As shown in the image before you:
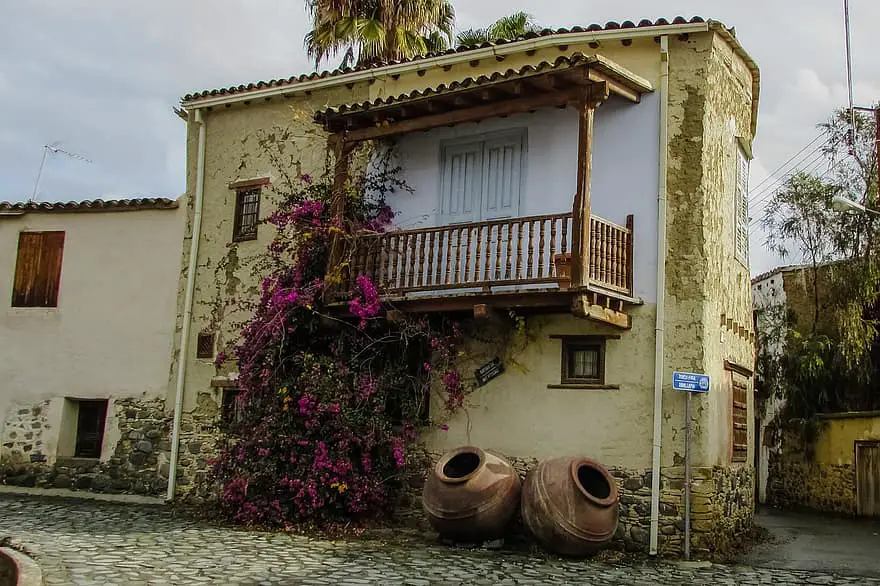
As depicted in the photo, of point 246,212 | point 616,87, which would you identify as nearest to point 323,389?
point 246,212

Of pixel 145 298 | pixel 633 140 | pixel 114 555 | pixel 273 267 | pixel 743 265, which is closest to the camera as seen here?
pixel 114 555

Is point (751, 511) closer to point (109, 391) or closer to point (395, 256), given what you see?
point (395, 256)

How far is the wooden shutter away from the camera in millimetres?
12523

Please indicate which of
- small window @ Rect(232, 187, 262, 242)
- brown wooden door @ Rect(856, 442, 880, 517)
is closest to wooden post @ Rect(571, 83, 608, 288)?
small window @ Rect(232, 187, 262, 242)

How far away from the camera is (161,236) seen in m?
15.8

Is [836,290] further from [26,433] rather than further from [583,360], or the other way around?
[26,433]

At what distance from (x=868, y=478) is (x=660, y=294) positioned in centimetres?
949

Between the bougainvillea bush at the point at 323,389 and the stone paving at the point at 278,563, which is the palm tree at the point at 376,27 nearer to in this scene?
the bougainvillea bush at the point at 323,389

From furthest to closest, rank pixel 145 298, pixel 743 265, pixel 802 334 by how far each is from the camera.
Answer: pixel 802 334
pixel 145 298
pixel 743 265

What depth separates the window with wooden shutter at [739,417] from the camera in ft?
41.4

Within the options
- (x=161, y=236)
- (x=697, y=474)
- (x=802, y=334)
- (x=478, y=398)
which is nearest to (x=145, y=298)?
(x=161, y=236)

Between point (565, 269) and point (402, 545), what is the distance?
12.8 feet

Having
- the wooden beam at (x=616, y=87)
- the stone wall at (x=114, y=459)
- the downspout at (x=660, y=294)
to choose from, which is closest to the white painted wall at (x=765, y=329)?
the downspout at (x=660, y=294)

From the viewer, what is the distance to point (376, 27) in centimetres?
1792
